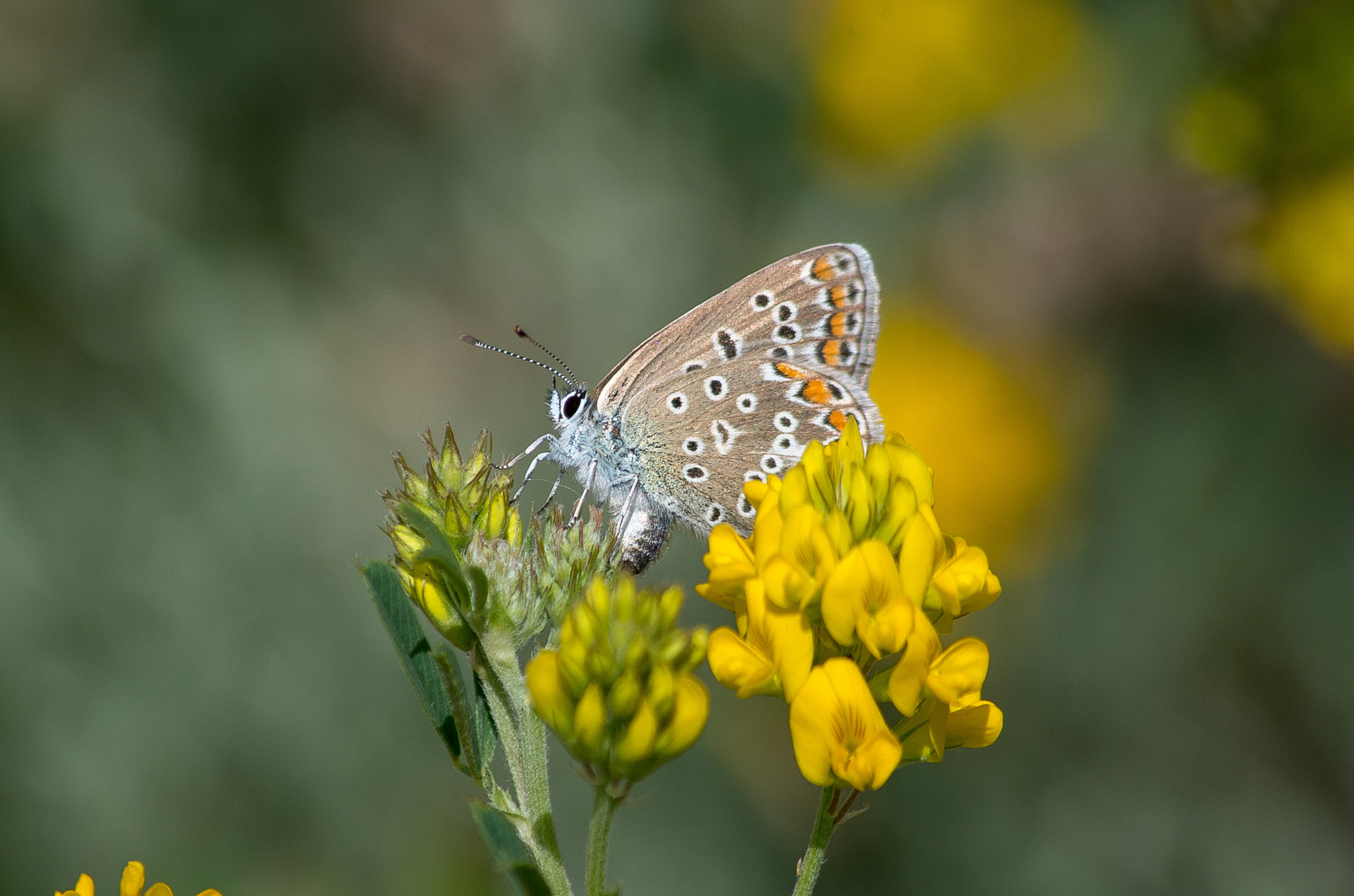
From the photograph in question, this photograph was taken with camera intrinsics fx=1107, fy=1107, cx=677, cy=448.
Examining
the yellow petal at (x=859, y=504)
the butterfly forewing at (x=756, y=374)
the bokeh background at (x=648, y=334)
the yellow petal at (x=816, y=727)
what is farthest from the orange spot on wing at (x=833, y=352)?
the bokeh background at (x=648, y=334)

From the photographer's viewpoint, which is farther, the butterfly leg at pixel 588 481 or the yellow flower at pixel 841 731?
the butterfly leg at pixel 588 481

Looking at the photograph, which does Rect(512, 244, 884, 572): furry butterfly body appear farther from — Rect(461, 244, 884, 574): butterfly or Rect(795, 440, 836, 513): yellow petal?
Rect(795, 440, 836, 513): yellow petal

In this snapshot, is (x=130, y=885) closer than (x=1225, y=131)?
Yes

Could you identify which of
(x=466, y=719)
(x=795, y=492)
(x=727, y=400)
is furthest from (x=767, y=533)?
(x=727, y=400)

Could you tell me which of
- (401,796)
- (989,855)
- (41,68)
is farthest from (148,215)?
(989,855)

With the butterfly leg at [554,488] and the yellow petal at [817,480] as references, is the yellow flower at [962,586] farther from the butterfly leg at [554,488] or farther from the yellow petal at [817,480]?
the butterfly leg at [554,488]

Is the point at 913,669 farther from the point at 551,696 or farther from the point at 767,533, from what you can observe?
the point at 551,696
